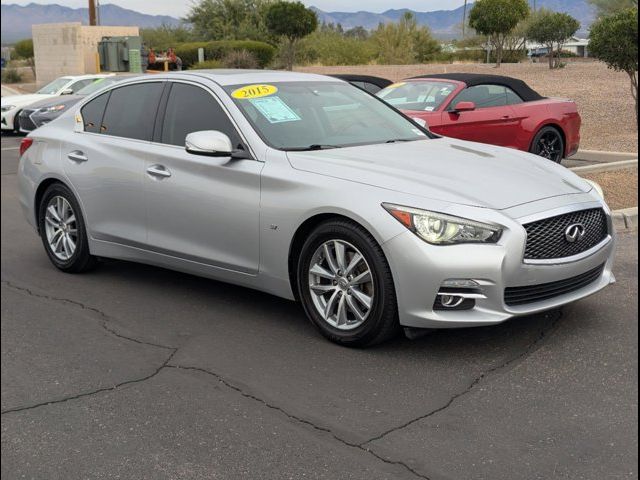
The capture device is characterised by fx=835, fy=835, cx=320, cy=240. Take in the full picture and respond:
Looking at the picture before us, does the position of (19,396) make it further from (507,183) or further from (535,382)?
(507,183)

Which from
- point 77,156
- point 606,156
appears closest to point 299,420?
point 77,156

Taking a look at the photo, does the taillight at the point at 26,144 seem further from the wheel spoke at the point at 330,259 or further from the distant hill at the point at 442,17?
the distant hill at the point at 442,17

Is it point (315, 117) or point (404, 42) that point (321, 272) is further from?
point (404, 42)

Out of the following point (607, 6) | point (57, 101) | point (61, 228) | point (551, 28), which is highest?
point (607, 6)

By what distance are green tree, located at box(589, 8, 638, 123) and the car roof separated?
3353 mm

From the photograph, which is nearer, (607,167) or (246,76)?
(246,76)

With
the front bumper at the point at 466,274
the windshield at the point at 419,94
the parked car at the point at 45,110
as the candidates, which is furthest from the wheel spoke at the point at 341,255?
the parked car at the point at 45,110

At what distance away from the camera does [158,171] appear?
5.68 meters

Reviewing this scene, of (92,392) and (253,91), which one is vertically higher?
(253,91)

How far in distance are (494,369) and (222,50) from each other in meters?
8.63

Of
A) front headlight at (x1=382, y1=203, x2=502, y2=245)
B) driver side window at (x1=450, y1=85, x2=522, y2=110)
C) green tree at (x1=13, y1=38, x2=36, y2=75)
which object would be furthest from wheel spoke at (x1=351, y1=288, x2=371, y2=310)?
green tree at (x1=13, y1=38, x2=36, y2=75)

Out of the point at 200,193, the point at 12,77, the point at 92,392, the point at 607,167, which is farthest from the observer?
the point at 12,77

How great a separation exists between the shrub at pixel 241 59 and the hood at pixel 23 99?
6.80 meters

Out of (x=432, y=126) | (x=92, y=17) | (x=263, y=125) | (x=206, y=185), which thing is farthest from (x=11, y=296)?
(x=432, y=126)
